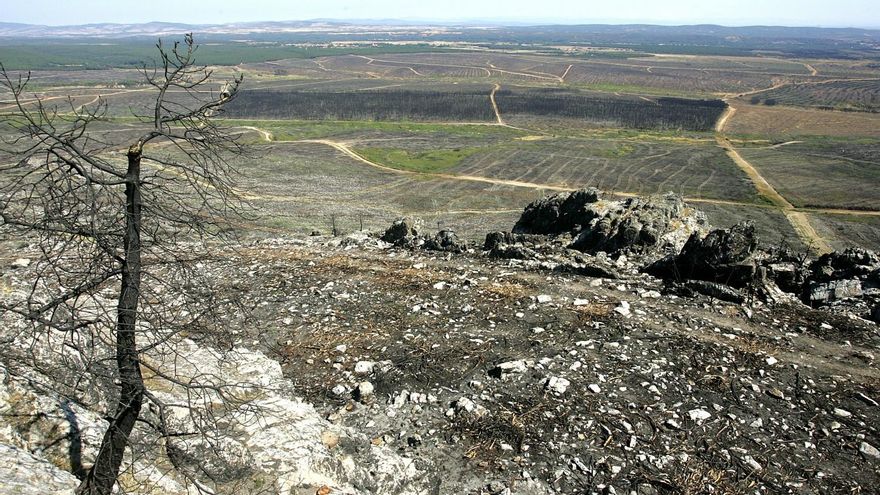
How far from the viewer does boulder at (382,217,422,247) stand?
18.2m

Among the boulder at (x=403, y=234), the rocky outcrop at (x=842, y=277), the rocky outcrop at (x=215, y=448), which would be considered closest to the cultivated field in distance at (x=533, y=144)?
the rocky outcrop at (x=215, y=448)

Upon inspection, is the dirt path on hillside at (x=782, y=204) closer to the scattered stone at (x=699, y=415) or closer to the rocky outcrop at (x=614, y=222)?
the rocky outcrop at (x=614, y=222)

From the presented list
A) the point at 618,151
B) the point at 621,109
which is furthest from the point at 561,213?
the point at 621,109

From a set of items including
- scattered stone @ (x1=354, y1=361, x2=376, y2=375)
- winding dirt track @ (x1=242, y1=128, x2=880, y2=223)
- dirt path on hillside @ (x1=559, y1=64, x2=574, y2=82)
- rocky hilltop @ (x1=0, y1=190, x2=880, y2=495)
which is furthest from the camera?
dirt path on hillside @ (x1=559, y1=64, x2=574, y2=82)

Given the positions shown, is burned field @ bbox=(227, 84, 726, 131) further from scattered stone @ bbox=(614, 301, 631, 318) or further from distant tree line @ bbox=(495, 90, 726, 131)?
scattered stone @ bbox=(614, 301, 631, 318)

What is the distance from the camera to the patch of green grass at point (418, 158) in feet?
200

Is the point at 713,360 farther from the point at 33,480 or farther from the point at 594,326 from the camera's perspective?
the point at 33,480

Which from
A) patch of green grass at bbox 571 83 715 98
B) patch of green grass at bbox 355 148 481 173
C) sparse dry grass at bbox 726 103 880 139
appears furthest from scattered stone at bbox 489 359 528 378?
patch of green grass at bbox 571 83 715 98

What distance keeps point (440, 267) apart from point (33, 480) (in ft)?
36.7

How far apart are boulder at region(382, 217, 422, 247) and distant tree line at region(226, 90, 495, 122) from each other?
3054 inches

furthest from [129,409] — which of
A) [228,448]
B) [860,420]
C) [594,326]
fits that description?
[860,420]

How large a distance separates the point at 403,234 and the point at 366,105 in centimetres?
9174

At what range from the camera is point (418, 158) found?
65125 millimetres

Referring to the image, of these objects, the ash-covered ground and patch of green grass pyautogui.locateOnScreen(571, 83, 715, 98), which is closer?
the ash-covered ground
